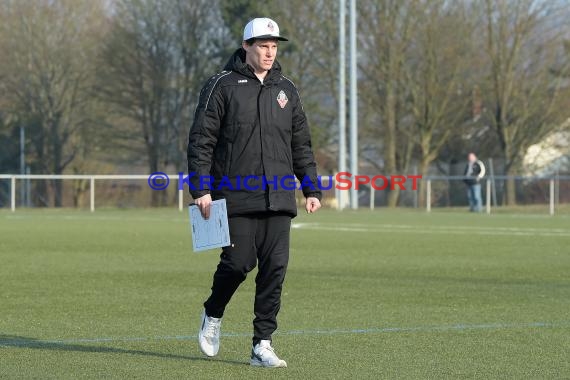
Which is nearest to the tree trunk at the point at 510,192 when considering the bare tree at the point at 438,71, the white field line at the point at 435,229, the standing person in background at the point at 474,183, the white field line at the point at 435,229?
the bare tree at the point at 438,71

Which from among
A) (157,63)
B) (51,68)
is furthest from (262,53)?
(51,68)

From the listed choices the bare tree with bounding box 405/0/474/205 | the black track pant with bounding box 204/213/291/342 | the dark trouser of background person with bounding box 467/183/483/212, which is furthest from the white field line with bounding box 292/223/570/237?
the bare tree with bounding box 405/0/474/205

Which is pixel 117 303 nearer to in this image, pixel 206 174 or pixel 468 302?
pixel 468 302

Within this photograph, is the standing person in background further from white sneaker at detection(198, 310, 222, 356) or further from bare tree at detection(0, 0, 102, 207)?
white sneaker at detection(198, 310, 222, 356)

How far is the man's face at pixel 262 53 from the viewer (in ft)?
25.4

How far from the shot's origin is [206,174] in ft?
25.2

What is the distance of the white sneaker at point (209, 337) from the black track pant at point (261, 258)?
24 centimetres

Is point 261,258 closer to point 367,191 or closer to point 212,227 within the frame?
point 212,227

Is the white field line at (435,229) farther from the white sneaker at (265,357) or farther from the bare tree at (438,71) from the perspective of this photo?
the bare tree at (438,71)

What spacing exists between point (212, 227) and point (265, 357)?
0.79 m

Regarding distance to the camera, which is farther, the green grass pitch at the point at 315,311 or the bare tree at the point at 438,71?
the bare tree at the point at 438,71

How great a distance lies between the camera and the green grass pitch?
7.72 m

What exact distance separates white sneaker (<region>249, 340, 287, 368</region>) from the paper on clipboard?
61 cm

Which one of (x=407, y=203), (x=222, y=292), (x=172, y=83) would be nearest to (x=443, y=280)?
(x=222, y=292)
